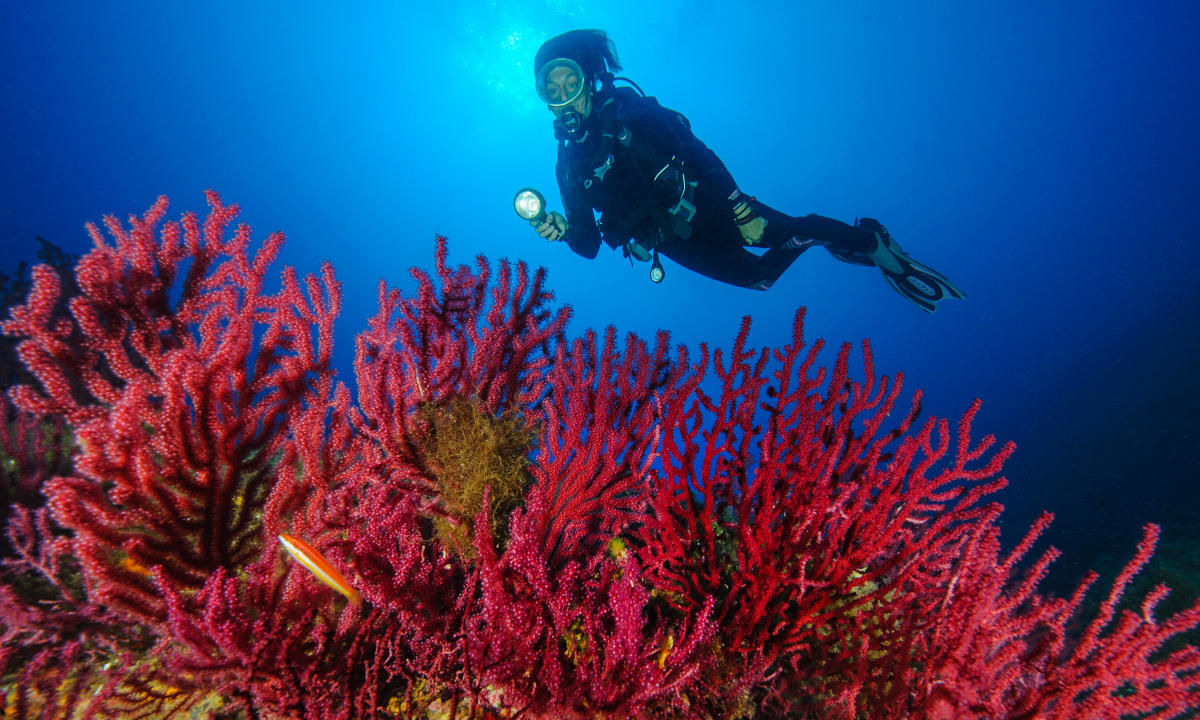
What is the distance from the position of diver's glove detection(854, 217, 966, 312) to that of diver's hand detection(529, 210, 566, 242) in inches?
181

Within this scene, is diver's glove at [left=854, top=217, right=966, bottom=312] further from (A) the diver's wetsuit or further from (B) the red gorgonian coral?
(B) the red gorgonian coral

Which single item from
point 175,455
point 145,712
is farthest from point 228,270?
point 145,712

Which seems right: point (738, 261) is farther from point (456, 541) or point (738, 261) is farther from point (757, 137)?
point (757, 137)

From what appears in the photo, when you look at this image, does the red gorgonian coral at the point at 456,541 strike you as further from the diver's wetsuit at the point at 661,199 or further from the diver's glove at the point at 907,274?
the diver's glove at the point at 907,274

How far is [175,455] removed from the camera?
1834mm

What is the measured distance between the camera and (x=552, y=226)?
20.2 feet

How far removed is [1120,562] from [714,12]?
59639 mm

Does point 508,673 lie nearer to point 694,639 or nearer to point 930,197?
point 694,639

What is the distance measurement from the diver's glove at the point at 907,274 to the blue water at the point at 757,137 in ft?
136

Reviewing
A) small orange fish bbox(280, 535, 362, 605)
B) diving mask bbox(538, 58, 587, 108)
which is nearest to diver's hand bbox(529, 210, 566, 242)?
diving mask bbox(538, 58, 587, 108)

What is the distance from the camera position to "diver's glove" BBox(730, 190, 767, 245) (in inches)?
258

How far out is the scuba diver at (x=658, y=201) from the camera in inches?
254

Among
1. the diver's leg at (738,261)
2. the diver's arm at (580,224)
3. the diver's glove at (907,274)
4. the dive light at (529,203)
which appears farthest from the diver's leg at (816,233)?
the dive light at (529,203)

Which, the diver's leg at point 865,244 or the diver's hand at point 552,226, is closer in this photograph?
the diver's hand at point 552,226
